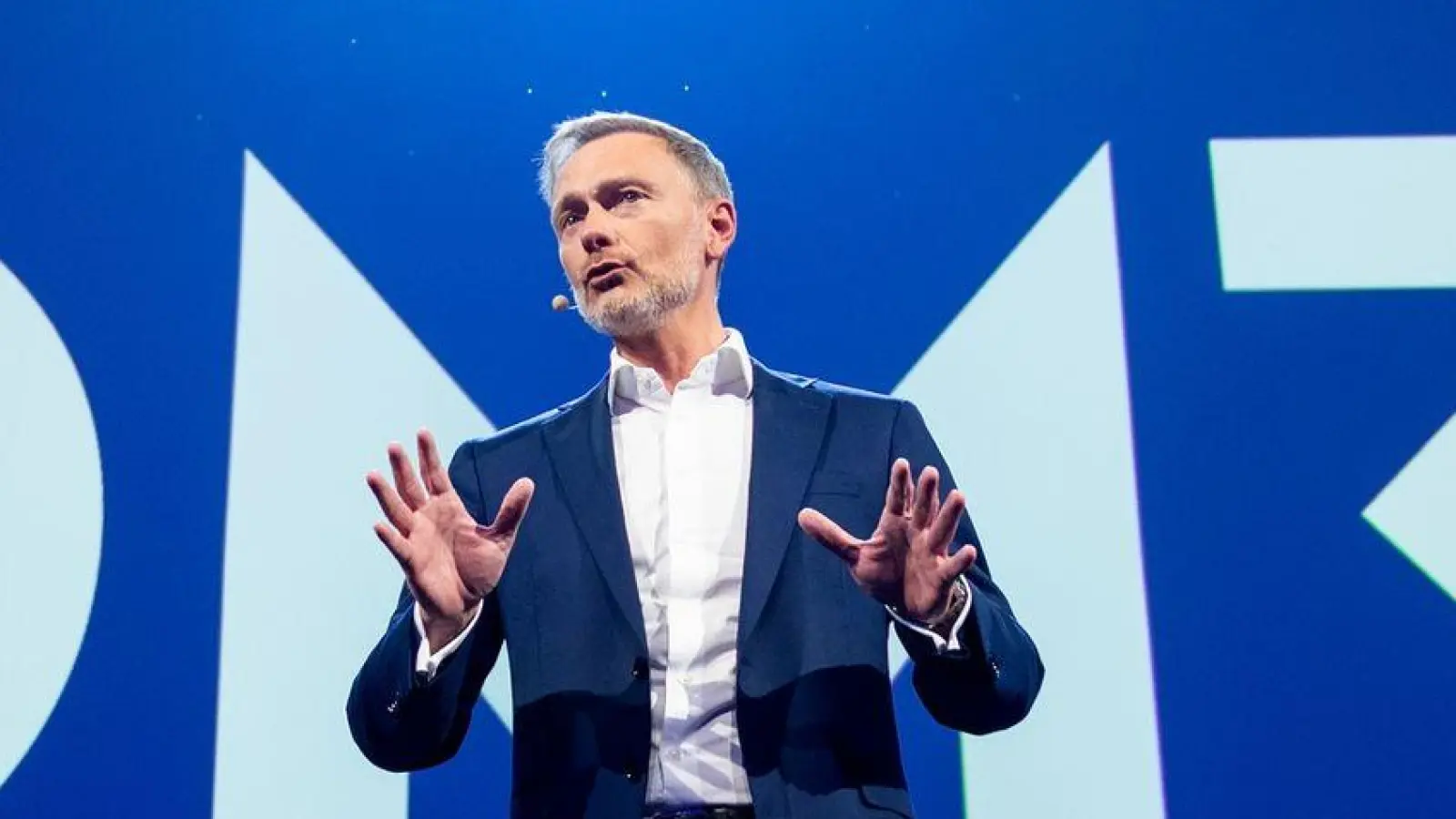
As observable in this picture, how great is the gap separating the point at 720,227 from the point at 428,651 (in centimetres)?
83

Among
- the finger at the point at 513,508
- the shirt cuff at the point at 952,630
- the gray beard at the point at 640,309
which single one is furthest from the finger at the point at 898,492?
the gray beard at the point at 640,309

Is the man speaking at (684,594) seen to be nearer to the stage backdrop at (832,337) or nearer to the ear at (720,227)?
the ear at (720,227)

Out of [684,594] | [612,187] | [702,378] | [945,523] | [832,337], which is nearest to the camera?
[945,523]

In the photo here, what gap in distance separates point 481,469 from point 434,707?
37 cm

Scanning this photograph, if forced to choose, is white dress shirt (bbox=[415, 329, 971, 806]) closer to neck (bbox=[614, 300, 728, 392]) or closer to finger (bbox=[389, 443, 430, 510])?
neck (bbox=[614, 300, 728, 392])

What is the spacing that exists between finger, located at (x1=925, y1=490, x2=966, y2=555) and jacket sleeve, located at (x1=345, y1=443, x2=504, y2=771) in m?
0.52

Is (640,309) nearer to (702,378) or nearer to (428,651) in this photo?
(702,378)

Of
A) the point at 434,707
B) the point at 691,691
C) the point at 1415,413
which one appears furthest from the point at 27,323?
the point at 1415,413

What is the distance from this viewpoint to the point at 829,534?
140cm

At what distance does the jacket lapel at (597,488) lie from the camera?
1598 millimetres

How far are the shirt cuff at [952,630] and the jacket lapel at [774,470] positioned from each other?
0.19 m

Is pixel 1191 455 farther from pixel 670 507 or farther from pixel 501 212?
pixel 501 212

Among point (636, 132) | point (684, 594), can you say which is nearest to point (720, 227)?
point (636, 132)

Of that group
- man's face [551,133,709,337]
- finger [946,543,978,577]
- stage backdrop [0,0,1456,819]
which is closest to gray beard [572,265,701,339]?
man's face [551,133,709,337]
